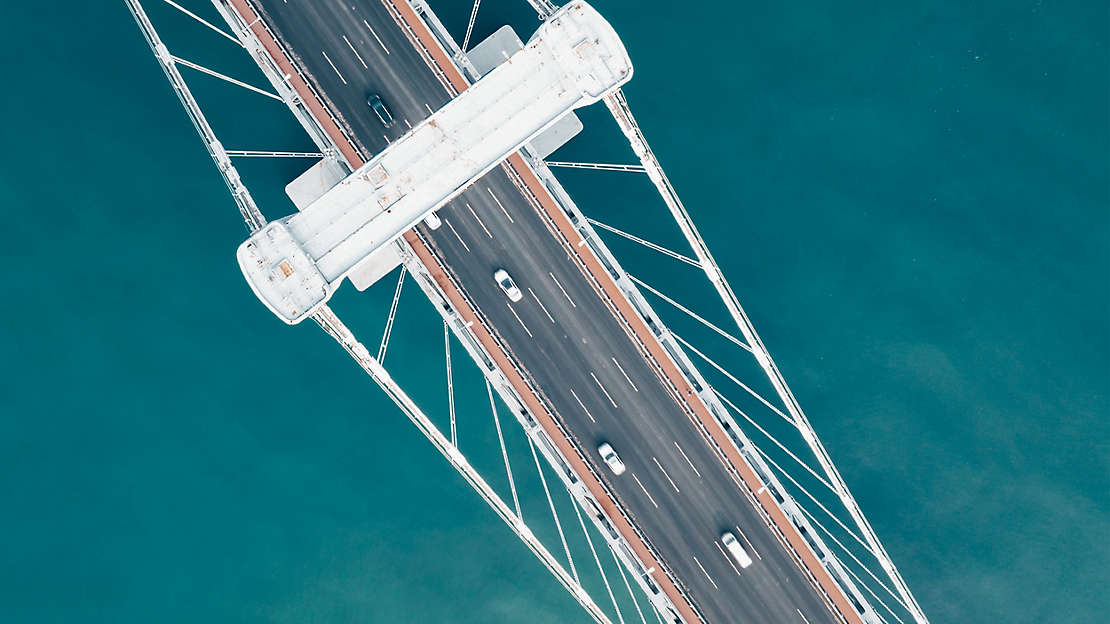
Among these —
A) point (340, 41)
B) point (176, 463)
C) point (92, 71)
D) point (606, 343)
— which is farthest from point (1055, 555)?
point (92, 71)

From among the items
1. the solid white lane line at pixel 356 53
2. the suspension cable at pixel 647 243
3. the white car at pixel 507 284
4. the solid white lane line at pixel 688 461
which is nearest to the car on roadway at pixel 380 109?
the solid white lane line at pixel 356 53

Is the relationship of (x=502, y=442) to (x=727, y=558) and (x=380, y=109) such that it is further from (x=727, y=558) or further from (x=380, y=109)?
(x=380, y=109)

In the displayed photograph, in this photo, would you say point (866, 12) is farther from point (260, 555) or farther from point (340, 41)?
point (260, 555)

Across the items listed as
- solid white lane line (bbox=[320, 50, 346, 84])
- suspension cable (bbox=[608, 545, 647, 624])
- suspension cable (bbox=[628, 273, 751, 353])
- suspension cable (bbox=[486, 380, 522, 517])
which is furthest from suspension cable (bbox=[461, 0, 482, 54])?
suspension cable (bbox=[608, 545, 647, 624])

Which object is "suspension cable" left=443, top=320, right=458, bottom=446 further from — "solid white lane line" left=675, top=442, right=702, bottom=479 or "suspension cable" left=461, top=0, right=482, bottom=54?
"suspension cable" left=461, top=0, right=482, bottom=54

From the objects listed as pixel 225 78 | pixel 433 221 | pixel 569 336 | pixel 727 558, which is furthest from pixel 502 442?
pixel 225 78

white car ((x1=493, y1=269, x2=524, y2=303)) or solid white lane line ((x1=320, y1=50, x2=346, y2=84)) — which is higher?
solid white lane line ((x1=320, y1=50, x2=346, y2=84))
